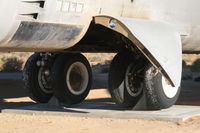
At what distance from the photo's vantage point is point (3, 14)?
8.83m

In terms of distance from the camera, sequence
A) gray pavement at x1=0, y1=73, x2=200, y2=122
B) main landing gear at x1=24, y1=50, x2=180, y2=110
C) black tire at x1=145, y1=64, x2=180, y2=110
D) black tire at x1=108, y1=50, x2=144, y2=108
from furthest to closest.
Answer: black tire at x1=108, y1=50, x2=144, y2=108 < main landing gear at x1=24, y1=50, x2=180, y2=110 < black tire at x1=145, y1=64, x2=180, y2=110 < gray pavement at x1=0, y1=73, x2=200, y2=122

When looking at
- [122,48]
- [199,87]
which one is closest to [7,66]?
[199,87]

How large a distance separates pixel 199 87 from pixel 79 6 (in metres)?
12.0

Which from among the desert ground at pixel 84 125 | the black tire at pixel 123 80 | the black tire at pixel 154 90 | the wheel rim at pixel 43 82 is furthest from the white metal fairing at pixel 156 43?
the wheel rim at pixel 43 82

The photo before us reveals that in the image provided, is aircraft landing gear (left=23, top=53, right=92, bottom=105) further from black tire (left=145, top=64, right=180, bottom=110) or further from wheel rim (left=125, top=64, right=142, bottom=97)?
black tire (left=145, top=64, right=180, bottom=110)

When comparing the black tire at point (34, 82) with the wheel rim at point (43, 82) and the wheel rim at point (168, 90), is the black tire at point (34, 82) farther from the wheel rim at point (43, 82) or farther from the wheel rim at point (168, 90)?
the wheel rim at point (168, 90)

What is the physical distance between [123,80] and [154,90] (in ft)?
4.08

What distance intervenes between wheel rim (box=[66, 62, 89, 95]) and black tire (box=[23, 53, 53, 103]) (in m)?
0.62

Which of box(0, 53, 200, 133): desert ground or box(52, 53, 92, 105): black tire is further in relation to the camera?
box(52, 53, 92, 105): black tire

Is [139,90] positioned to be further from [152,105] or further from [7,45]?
[7,45]

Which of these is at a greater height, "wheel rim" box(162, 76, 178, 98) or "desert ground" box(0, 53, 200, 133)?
"wheel rim" box(162, 76, 178, 98)

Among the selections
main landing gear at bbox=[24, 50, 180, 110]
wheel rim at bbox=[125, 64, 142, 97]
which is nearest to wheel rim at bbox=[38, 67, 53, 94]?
main landing gear at bbox=[24, 50, 180, 110]

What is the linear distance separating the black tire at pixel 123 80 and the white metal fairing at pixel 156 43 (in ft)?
4.38

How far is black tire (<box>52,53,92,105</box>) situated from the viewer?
12.9 metres
